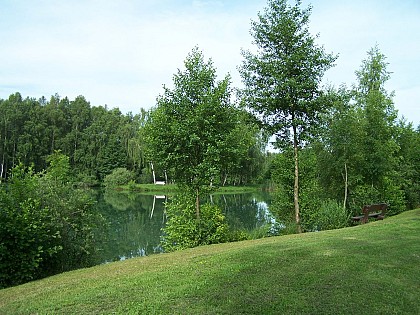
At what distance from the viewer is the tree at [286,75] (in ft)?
40.5

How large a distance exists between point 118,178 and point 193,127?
50698 mm

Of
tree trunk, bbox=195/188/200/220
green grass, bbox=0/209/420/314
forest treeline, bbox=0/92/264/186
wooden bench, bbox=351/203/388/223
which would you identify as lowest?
green grass, bbox=0/209/420/314

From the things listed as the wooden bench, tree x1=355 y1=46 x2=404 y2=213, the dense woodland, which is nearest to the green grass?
the dense woodland

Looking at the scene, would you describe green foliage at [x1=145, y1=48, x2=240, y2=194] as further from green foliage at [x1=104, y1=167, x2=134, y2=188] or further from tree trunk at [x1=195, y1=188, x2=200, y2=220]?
green foliage at [x1=104, y1=167, x2=134, y2=188]

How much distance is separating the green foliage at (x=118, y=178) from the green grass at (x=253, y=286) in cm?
5376

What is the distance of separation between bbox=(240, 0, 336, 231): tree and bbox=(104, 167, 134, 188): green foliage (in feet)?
163

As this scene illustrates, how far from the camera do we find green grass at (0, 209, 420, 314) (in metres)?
4.58

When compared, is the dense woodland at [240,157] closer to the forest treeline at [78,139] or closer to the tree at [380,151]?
the tree at [380,151]

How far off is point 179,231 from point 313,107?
6.21 metres

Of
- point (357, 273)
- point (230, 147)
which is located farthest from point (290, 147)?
point (357, 273)

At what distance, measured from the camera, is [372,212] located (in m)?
15.0

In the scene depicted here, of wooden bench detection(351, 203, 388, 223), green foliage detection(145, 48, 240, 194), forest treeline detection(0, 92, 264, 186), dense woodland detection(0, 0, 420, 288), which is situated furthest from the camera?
forest treeline detection(0, 92, 264, 186)

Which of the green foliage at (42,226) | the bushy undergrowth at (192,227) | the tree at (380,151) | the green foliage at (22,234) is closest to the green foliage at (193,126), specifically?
the bushy undergrowth at (192,227)

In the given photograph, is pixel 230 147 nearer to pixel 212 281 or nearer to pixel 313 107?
pixel 313 107
